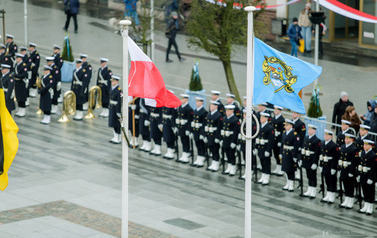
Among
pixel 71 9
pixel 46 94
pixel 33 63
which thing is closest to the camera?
pixel 46 94

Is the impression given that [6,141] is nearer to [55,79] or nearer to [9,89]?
[9,89]

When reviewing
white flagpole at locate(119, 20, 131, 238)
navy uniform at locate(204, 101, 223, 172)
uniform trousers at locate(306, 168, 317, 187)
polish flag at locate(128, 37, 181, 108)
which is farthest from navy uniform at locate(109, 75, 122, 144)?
white flagpole at locate(119, 20, 131, 238)

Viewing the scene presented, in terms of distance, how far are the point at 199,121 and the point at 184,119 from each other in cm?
42

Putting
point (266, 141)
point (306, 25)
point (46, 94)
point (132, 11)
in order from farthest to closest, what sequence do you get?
point (306, 25)
point (132, 11)
point (46, 94)
point (266, 141)

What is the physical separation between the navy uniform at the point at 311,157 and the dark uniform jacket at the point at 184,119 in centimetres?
320

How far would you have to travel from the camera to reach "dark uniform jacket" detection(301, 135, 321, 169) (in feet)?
58.4

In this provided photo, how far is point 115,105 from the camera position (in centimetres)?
2144

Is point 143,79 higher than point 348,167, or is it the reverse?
point 143,79

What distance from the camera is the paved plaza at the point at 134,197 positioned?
49.9ft

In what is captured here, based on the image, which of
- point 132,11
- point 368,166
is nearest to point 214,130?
point 368,166

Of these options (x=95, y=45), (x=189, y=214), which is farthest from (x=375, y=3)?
(x=189, y=214)

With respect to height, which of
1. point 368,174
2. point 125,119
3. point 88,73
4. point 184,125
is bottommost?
point 368,174

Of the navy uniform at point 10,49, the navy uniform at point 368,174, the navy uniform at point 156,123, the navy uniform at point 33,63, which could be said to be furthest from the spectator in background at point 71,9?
the navy uniform at point 368,174

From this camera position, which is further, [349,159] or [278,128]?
[278,128]
